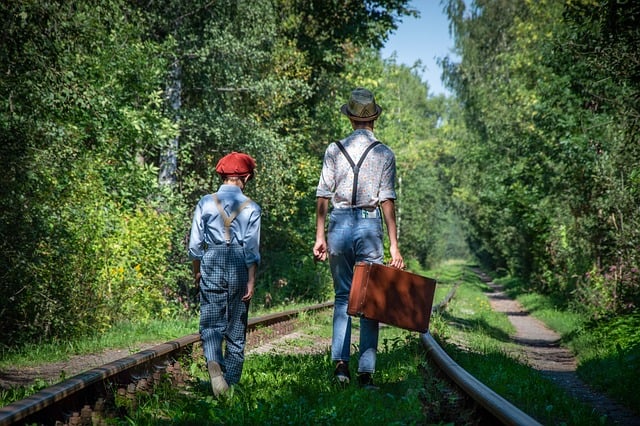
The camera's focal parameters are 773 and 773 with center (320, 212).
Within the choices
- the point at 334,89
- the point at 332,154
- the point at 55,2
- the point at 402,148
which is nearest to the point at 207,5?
the point at 334,89

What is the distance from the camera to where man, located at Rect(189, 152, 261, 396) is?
6.15 metres

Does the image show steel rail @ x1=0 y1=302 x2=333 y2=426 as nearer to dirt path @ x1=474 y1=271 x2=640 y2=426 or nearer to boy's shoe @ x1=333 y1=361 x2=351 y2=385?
boy's shoe @ x1=333 y1=361 x2=351 y2=385

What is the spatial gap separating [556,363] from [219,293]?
25.6 ft

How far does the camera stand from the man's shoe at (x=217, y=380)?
19.5ft

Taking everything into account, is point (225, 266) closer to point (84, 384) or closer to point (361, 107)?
point (84, 384)

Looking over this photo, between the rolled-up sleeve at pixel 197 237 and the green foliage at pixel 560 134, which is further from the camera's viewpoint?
the green foliage at pixel 560 134

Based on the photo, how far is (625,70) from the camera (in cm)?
1053

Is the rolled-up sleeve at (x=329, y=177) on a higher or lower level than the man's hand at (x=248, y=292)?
higher

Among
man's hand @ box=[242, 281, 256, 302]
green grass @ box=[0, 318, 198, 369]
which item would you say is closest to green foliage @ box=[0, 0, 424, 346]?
green grass @ box=[0, 318, 198, 369]

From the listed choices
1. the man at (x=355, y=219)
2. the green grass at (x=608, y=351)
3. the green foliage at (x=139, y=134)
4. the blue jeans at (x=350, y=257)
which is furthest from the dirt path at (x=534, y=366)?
the green foliage at (x=139, y=134)

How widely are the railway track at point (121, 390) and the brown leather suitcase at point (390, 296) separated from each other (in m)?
0.56

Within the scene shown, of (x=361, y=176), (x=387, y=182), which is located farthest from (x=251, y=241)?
(x=387, y=182)

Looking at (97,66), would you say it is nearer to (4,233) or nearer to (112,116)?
(112,116)

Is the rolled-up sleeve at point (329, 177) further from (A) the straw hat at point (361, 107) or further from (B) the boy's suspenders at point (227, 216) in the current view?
(B) the boy's suspenders at point (227, 216)
